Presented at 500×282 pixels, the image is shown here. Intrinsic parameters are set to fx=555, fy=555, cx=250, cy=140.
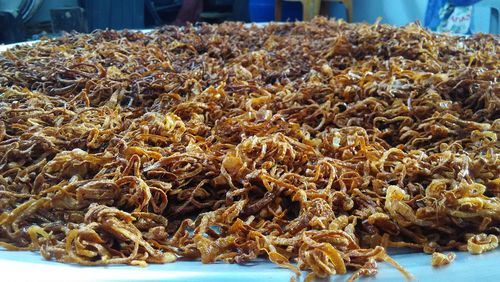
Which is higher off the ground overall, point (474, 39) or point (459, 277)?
point (474, 39)

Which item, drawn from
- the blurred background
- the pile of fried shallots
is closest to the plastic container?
the blurred background

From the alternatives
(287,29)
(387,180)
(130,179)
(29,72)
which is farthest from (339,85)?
(287,29)

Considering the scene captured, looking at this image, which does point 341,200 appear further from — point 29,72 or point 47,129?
point 29,72

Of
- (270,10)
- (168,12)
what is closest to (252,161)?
(270,10)

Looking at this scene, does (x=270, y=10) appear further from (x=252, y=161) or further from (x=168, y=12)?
(x=252, y=161)

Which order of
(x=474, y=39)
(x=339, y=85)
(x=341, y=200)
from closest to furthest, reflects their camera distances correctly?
(x=341, y=200), (x=339, y=85), (x=474, y=39)

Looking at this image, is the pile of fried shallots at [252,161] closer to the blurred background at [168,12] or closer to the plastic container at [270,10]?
the blurred background at [168,12]
